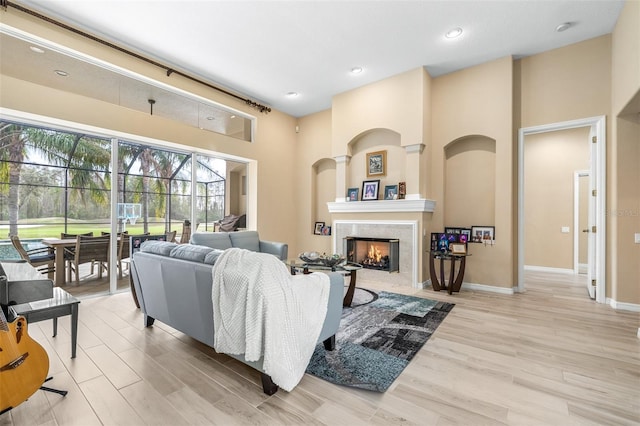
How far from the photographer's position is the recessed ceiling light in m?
3.72

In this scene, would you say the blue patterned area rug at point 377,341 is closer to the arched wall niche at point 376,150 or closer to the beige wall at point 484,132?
the beige wall at point 484,132

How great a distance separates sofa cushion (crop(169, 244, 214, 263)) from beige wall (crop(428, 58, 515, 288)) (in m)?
3.91

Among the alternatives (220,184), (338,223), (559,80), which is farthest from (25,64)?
(559,80)

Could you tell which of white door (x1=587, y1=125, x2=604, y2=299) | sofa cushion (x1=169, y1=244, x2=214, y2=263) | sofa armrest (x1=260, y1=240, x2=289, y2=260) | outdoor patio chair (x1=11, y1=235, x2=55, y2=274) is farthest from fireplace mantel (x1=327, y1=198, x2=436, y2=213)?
outdoor patio chair (x1=11, y1=235, x2=55, y2=274)

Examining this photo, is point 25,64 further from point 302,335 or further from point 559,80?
point 559,80

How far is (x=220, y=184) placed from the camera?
18.7 ft

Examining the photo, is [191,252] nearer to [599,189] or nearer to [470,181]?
[470,181]

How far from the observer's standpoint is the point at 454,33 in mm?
3799

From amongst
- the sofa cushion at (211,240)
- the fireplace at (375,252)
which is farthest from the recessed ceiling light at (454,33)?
the sofa cushion at (211,240)

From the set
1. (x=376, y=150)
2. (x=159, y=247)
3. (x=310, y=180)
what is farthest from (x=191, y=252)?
(x=310, y=180)

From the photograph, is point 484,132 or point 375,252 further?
point 375,252

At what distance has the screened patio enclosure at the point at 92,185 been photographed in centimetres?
352

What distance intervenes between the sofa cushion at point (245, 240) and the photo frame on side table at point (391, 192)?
2.51 metres

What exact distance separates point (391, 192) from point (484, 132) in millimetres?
1694
